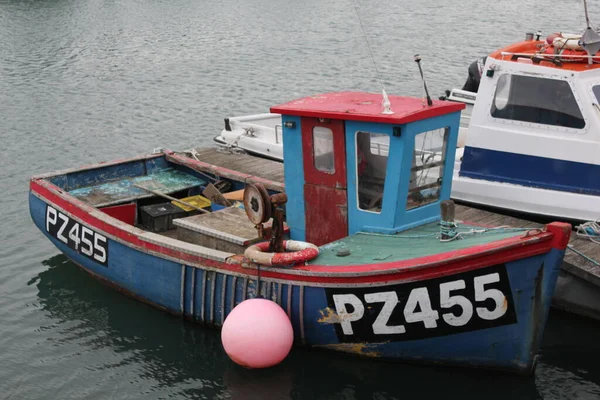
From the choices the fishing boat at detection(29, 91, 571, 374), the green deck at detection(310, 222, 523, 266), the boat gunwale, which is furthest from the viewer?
the green deck at detection(310, 222, 523, 266)

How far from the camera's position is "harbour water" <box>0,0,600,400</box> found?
9781mm

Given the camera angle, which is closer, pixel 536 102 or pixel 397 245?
pixel 397 245

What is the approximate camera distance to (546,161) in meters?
11.2

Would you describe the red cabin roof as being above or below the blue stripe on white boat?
above

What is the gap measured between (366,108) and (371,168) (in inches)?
25.4

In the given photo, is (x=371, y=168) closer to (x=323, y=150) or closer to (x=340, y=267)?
(x=323, y=150)

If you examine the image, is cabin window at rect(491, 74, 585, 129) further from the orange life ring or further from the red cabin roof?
the red cabin roof

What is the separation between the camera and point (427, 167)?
9.81 m

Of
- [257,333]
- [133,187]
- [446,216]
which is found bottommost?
[257,333]

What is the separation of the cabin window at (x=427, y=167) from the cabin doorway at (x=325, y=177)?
74 centimetres

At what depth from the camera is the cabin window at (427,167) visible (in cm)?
963

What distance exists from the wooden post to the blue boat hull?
71 centimetres

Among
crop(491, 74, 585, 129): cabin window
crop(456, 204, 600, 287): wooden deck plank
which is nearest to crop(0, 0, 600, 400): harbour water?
crop(456, 204, 600, 287): wooden deck plank

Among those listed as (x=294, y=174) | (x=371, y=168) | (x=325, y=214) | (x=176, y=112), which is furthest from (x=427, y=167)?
(x=176, y=112)
